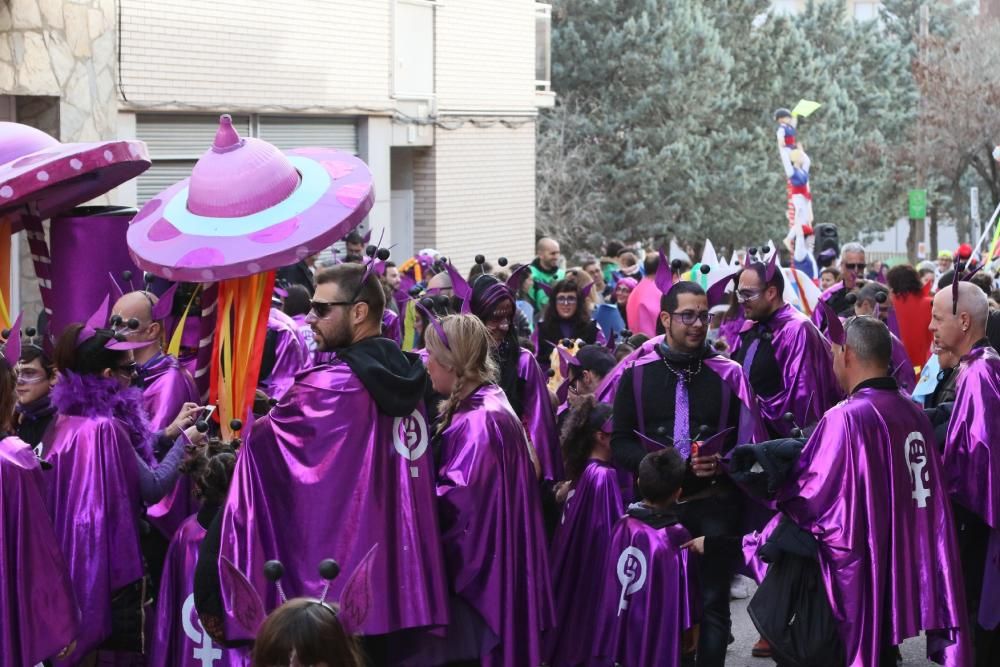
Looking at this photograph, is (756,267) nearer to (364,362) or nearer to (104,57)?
(364,362)

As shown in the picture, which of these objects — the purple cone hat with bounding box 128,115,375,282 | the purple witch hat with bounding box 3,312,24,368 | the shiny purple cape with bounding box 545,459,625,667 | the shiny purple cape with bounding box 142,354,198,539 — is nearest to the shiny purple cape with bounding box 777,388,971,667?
the shiny purple cape with bounding box 545,459,625,667

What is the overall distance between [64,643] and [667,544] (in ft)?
8.89

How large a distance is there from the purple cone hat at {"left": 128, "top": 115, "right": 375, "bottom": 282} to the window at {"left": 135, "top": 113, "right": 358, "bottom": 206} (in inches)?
356

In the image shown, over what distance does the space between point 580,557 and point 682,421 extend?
907 millimetres

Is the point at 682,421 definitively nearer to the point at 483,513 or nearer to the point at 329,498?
the point at 483,513

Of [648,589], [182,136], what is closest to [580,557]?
[648,589]

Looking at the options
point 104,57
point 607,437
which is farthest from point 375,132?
point 607,437

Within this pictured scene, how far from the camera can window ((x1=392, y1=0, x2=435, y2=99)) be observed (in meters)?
21.1

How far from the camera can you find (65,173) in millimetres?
7555

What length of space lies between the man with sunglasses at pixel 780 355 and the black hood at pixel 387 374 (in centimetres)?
348

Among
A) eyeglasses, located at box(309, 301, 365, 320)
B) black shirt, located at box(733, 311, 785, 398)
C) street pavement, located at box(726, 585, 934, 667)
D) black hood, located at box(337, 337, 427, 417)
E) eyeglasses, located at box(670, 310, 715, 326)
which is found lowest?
street pavement, located at box(726, 585, 934, 667)

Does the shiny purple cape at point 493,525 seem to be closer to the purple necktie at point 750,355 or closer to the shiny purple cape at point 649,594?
the shiny purple cape at point 649,594

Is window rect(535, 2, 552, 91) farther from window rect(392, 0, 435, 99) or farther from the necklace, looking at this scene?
the necklace

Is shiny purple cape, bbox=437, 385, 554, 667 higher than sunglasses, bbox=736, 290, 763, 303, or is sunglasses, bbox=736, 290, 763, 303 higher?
sunglasses, bbox=736, 290, 763, 303
